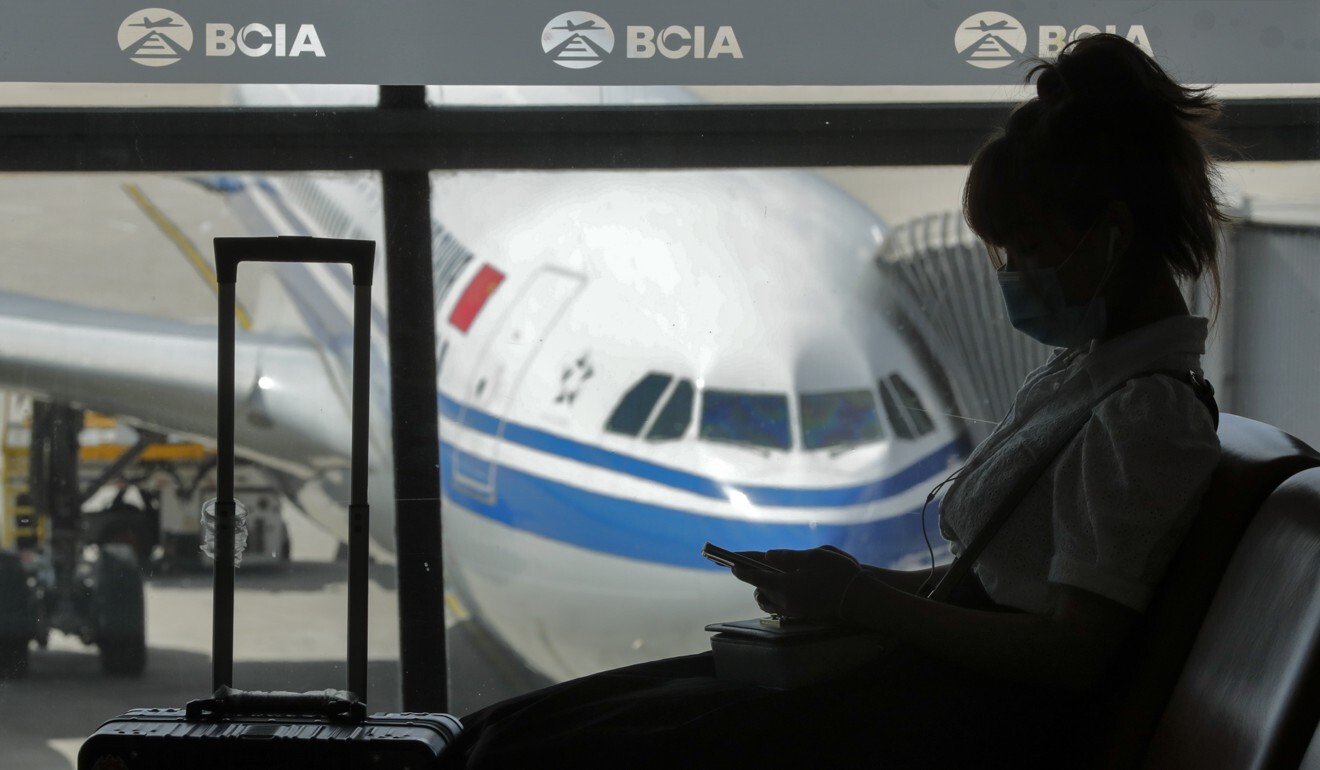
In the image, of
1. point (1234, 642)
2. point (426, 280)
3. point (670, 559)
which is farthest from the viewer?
point (670, 559)

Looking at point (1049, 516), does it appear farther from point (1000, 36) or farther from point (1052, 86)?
point (1000, 36)

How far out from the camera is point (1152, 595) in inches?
33.9

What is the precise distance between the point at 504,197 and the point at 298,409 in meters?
0.55

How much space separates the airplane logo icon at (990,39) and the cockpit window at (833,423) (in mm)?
647

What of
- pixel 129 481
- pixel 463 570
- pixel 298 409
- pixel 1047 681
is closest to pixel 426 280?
pixel 298 409

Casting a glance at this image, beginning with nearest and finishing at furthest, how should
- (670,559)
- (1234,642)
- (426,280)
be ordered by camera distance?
(1234,642)
(426,280)
(670,559)

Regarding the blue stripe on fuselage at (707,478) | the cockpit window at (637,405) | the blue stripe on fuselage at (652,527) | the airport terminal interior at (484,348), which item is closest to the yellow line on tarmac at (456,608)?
the airport terminal interior at (484,348)

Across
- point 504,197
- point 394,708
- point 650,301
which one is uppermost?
point 504,197

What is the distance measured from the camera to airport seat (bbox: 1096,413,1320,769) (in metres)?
0.80

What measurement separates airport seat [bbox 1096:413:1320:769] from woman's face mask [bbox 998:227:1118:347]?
0.16 metres

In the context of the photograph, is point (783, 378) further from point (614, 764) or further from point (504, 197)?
point (614, 764)

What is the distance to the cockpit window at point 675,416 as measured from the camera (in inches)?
81.1

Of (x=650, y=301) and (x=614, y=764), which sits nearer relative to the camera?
(x=614, y=764)

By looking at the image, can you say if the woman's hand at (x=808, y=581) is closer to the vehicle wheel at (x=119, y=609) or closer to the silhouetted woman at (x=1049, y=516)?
the silhouetted woman at (x=1049, y=516)
